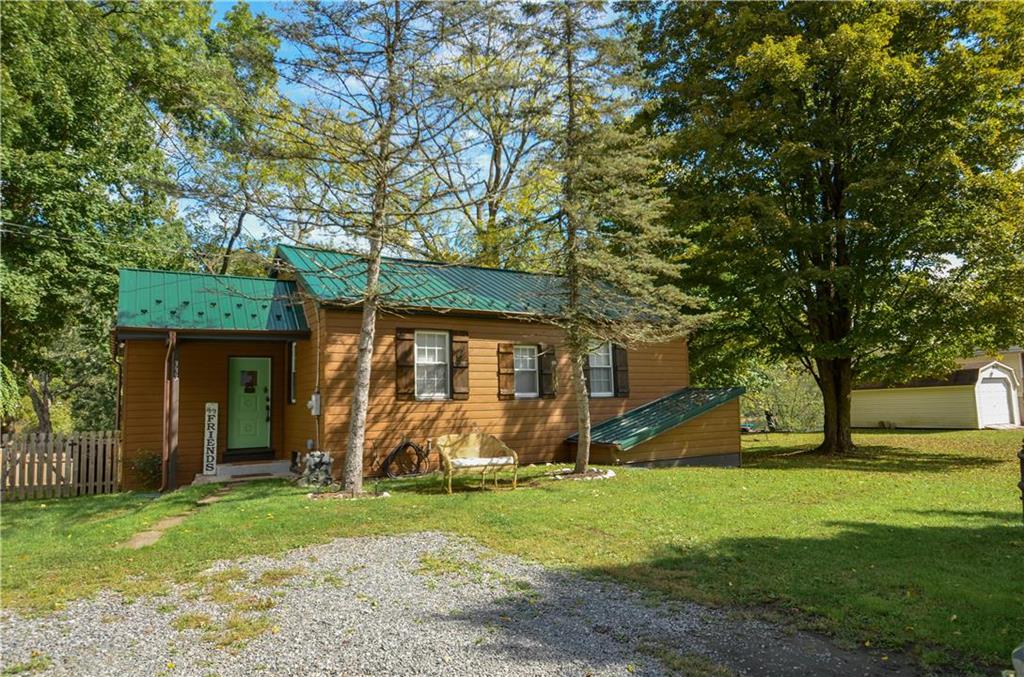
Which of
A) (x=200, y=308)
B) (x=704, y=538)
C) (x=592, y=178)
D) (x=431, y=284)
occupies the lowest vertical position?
(x=704, y=538)

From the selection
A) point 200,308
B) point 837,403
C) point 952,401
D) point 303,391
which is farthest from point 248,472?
point 952,401

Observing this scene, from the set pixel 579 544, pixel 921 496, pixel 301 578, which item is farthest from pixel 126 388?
pixel 921 496

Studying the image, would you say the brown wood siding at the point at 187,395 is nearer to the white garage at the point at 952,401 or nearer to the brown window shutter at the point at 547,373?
the brown window shutter at the point at 547,373

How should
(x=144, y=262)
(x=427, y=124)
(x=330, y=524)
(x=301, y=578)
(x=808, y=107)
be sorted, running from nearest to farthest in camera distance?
(x=301, y=578), (x=330, y=524), (x=427, y=124), (x=808, y=107), (x=144, y=262)

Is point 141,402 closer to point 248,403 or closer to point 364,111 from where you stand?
point 248,403

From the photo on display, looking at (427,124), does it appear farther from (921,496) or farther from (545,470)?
(921,496)

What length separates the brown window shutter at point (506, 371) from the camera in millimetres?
13328

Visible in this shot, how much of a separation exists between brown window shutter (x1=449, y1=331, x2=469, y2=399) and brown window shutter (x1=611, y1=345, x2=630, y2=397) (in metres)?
3.94

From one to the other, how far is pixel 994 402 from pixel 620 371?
66.6ft

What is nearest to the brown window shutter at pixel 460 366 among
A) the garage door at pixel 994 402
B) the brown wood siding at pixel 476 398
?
the brown wood siding at pixel 476 398

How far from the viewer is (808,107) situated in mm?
15930

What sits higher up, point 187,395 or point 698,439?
point 187,395

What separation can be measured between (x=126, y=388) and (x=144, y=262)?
24.4 ft

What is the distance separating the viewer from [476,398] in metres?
13.0
